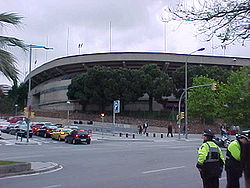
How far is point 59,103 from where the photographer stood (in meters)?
86.6

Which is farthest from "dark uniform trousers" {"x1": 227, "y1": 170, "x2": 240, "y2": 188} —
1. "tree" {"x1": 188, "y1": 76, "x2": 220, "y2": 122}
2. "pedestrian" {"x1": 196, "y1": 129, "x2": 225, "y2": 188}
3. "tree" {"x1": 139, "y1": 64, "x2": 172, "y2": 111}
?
"tree" {"x1": 139, "y1": 64, "x2": 172, "y2": 111}

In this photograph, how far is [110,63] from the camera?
81.9m

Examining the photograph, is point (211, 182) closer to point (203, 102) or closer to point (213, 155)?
point (213, 155)

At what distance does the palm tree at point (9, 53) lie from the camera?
1163cm

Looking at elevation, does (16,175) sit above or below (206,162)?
below

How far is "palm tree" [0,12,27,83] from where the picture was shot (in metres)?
11.6

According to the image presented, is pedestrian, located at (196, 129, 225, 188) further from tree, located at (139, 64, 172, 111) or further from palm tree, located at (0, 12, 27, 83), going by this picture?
tree, located at (139, 64, 172, 111)

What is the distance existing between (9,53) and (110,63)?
70209mm

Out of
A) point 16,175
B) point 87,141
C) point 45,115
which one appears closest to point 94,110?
point 45,115

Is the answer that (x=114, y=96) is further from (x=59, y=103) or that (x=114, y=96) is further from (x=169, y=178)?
(x=169, y=178)

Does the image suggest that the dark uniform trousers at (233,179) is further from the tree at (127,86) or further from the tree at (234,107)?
the tree at (127,86)

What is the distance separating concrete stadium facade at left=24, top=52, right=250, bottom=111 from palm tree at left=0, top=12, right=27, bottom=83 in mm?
59569

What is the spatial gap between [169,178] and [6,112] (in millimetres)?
91384

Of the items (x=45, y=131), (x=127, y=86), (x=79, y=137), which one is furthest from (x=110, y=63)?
(x=79, y=137)
